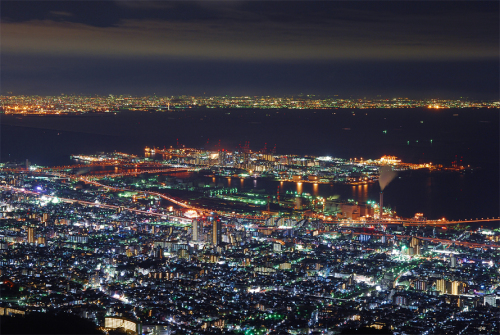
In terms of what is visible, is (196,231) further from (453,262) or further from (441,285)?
(441,285)

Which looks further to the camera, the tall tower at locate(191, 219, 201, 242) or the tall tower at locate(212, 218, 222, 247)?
the tall tower at locate(191, 219, 201, 242)

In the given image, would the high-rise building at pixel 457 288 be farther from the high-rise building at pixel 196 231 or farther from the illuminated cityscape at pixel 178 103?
the illuminated cityscape at pixel 178 103

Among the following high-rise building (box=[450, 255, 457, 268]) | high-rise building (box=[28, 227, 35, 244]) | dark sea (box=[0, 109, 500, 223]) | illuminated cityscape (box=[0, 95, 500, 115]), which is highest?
illuminated cityscape (box=[0, 95, 500, 115])

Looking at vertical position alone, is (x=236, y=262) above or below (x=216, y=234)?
below

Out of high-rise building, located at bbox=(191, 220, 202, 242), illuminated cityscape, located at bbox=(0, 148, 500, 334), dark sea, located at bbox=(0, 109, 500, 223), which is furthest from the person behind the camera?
dark sea, located at bbox=(0, 109, 500, 223)

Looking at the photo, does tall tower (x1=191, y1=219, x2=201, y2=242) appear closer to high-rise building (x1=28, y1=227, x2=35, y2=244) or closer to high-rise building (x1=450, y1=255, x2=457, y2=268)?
high-rise building (x1=28, y1=227, x2=35, y2=244)

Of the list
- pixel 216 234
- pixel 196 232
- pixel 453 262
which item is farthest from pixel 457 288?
pixel 196 232

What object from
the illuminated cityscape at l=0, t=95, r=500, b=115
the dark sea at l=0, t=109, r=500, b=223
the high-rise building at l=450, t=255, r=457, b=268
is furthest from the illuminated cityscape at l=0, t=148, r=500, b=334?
the illuminated cityscape at l=0, t=95, r=500, b=115

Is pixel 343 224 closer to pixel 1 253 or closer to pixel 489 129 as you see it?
pixel 1 253

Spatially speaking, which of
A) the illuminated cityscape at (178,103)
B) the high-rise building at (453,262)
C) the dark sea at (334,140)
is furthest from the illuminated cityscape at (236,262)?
the illuminated cityscape at (178,103)
